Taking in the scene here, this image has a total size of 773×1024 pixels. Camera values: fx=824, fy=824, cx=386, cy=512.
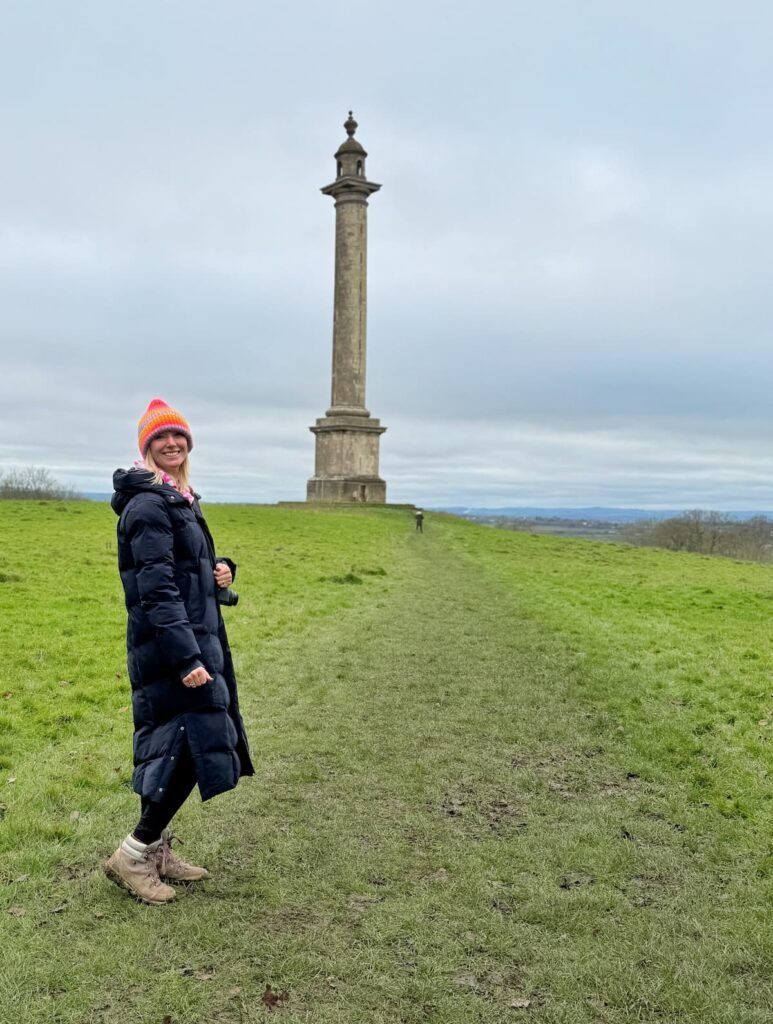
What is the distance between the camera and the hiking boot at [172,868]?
5.54 meters

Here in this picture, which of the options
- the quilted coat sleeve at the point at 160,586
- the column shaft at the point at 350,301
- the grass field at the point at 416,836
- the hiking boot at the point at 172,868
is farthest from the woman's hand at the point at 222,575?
the column shaft at the point at 350,301

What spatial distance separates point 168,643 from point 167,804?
1.11 metres

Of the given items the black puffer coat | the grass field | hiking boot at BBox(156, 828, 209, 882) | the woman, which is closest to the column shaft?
the grass field

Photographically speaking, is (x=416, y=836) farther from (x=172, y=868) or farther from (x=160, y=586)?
(x=160, y=586)

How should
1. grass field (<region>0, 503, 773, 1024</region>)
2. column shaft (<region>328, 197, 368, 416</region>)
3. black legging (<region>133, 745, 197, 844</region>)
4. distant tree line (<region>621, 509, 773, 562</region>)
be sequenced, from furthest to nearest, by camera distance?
distant tree line (<region>621, 509, 773, 562</region>)
column shaft (<region>328, 197, 368, 416</region>)
black legging (<region>133, 745, 197, 844</region>)
grass field (<region>0, 503, 773, 1024</region>)

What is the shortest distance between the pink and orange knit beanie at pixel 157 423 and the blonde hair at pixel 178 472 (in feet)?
0.16

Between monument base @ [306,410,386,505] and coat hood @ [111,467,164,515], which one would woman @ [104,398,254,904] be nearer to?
coat hood @ [111,467,164,515]

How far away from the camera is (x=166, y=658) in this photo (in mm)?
5168

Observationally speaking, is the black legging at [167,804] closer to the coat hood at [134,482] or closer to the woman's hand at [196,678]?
the woman's hand at [196,678]

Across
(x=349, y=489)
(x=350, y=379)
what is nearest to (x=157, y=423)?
(x=349, y=489)

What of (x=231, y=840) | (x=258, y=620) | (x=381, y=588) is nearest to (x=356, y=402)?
(x=381, y=588)

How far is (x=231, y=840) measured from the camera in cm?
630

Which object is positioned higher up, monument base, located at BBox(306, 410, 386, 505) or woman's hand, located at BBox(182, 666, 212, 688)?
monument base, located at BBox(306, 410, 386, 505)

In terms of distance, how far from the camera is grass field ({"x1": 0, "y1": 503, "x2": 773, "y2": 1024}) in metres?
4.43
